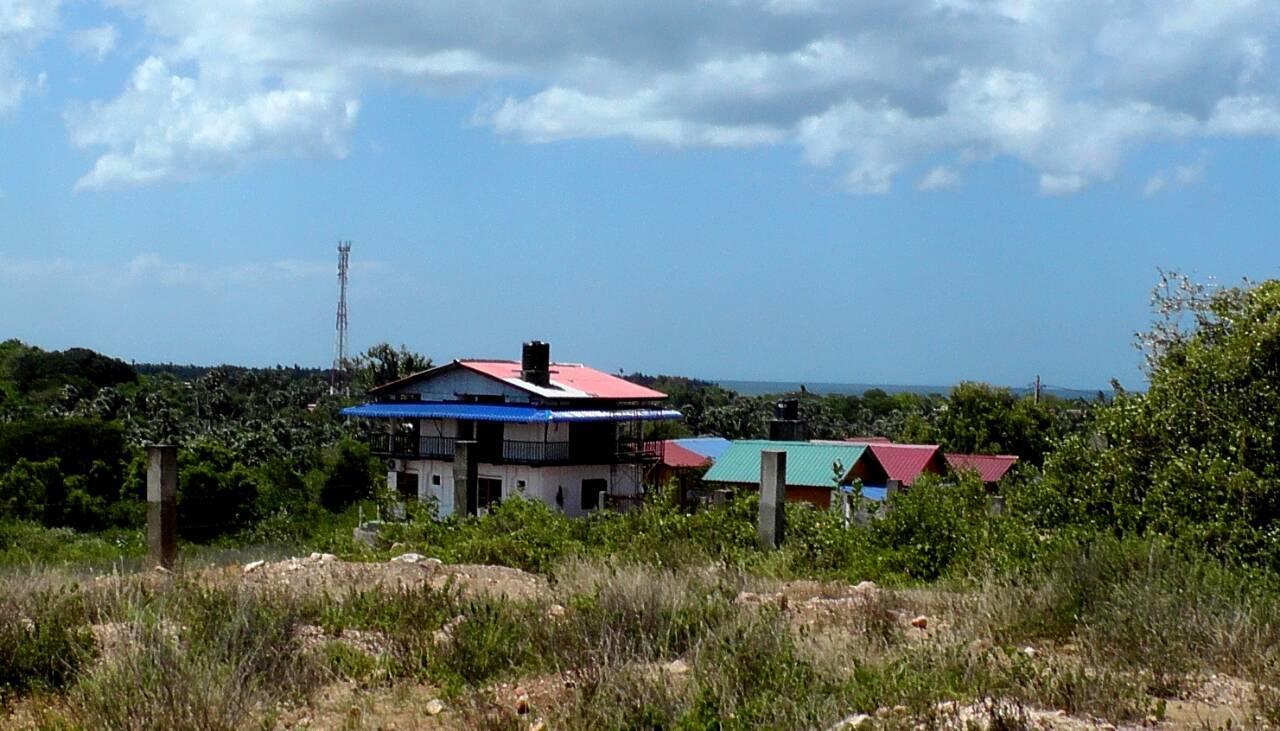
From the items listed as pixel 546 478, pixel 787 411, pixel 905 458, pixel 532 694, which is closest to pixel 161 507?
pixel 532 694

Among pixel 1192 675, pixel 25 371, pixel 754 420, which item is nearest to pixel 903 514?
pixel 1192 675

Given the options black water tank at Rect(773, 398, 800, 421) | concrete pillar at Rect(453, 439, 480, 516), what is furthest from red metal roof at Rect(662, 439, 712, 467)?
concrete pillar at Rect(453, 439, 480, 516)

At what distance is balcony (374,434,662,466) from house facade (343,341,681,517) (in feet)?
0.10

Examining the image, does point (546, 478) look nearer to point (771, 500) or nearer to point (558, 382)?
point (558, 382)

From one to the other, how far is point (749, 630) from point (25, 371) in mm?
73708

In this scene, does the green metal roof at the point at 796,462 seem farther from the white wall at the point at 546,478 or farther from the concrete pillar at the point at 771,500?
the concrete pillar at the point at 771,500

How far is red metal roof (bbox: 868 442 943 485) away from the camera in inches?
1422

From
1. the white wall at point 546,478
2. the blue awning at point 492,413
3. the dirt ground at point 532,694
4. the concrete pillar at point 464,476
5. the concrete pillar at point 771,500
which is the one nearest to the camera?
the dirt ground at point 532,694

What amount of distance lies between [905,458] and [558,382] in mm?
11784

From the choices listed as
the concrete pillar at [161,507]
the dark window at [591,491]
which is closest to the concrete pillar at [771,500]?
the concrete pillar at [161,507]

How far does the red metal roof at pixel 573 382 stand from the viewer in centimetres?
4019

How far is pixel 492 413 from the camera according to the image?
1513 inches

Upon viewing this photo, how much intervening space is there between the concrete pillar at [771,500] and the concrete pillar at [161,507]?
5.82 meters

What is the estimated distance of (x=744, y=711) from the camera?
596 centimetres
